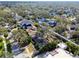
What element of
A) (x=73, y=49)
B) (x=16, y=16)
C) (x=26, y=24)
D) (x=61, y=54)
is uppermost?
(x=16, y=16)

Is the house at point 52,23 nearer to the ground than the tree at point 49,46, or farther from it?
farther from it

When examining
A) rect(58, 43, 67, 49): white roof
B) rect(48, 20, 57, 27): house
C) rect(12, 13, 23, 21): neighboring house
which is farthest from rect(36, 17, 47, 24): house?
rect(58, 43, 67, 49): white roof

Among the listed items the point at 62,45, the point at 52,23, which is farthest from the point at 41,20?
the point at 62,45

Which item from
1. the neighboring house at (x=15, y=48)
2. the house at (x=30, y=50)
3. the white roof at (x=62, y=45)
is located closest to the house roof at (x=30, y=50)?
the house at (x=30, y=50)

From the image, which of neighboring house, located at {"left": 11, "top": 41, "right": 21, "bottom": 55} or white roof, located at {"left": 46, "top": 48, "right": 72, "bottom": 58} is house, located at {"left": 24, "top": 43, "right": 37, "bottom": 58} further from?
white roof, located at {"left": 46, "top": 48, "right": 72, "bottom": 58}

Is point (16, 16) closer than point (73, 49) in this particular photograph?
No

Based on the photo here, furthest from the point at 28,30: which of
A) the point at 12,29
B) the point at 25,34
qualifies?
the point at 12,29

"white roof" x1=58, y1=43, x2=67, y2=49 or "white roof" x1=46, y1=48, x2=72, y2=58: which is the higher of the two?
"white roof" x1=58, y1=43, x2=67, y2=49

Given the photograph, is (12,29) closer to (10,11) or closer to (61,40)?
(10,11)

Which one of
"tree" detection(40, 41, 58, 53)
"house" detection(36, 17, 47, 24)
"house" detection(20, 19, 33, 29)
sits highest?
"house" detection(36, 17, 47, 24)

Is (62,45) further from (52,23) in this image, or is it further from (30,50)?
(30,50)

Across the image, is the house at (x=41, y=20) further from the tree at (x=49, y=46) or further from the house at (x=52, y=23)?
the tree at (x=49, y=46)
